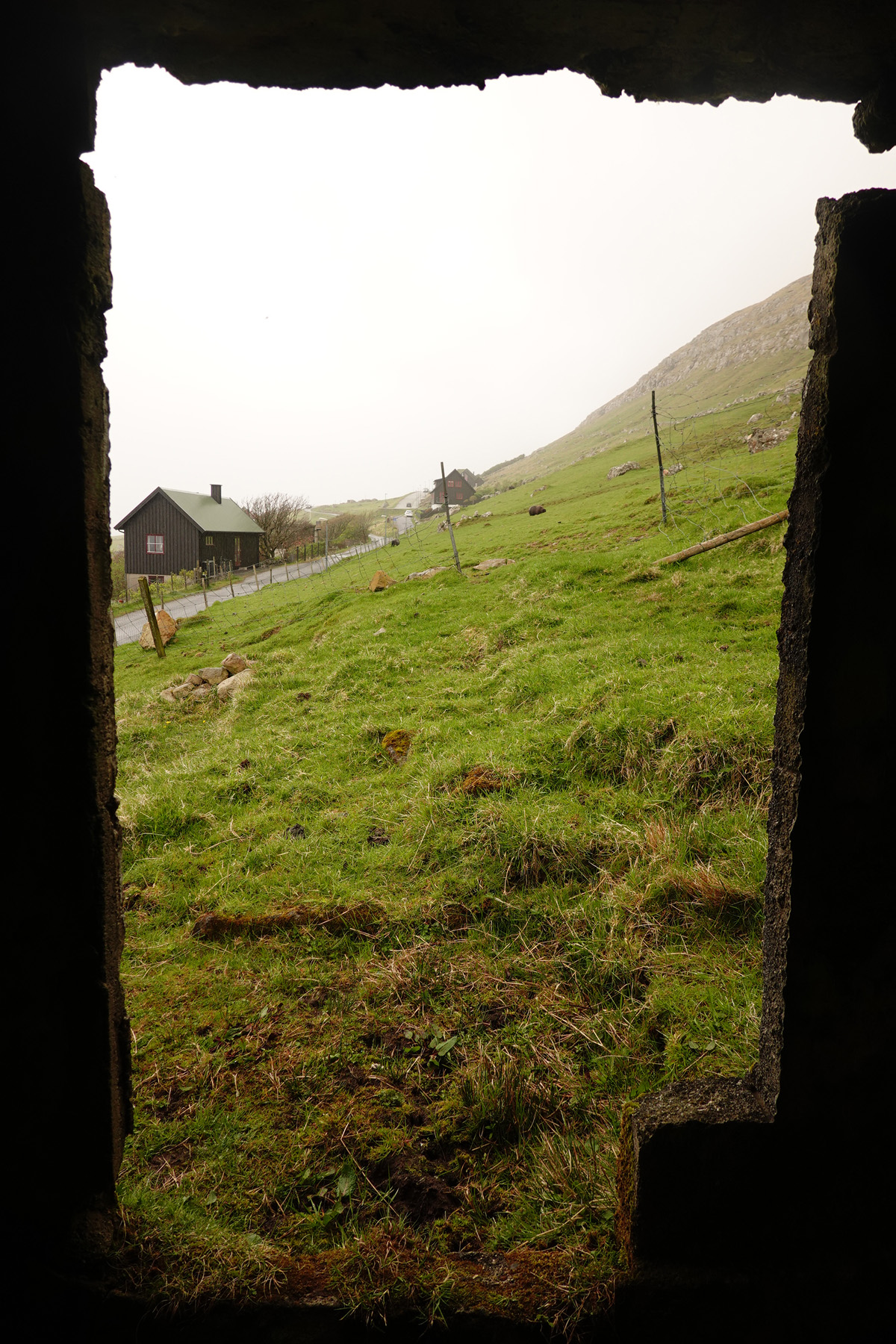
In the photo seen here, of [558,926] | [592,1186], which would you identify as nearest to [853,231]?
[592,1186]

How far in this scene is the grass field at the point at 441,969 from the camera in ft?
7.22

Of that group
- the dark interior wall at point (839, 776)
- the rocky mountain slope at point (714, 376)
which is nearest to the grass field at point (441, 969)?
the dark interior wall at point (839, 776)

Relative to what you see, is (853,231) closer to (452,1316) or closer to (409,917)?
(452,1316)

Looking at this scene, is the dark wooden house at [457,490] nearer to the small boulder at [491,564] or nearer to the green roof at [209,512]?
the green roof at [209,512]

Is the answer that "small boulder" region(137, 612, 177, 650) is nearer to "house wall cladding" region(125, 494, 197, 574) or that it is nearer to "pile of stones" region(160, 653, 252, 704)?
"pile of stones" region(160, 653, 252, 704)

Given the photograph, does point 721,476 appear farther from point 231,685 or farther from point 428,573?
point 231,685

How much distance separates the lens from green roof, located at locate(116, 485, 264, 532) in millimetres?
39531

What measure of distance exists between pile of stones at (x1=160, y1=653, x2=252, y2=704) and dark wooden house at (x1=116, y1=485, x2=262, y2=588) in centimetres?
2807

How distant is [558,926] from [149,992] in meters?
2.51

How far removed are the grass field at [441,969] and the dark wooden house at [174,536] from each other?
3408cm

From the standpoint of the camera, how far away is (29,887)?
181cm

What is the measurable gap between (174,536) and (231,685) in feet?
106

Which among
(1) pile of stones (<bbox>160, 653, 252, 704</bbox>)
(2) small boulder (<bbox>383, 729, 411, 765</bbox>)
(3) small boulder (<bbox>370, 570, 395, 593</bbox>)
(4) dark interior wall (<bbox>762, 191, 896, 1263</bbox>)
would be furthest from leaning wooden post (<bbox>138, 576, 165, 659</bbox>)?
(4) dark interior wall (<bbox>762, 191, 896, 1263</bbox>)

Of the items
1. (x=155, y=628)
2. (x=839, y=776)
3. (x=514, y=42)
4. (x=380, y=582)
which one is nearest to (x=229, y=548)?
(x=155, y=628)
